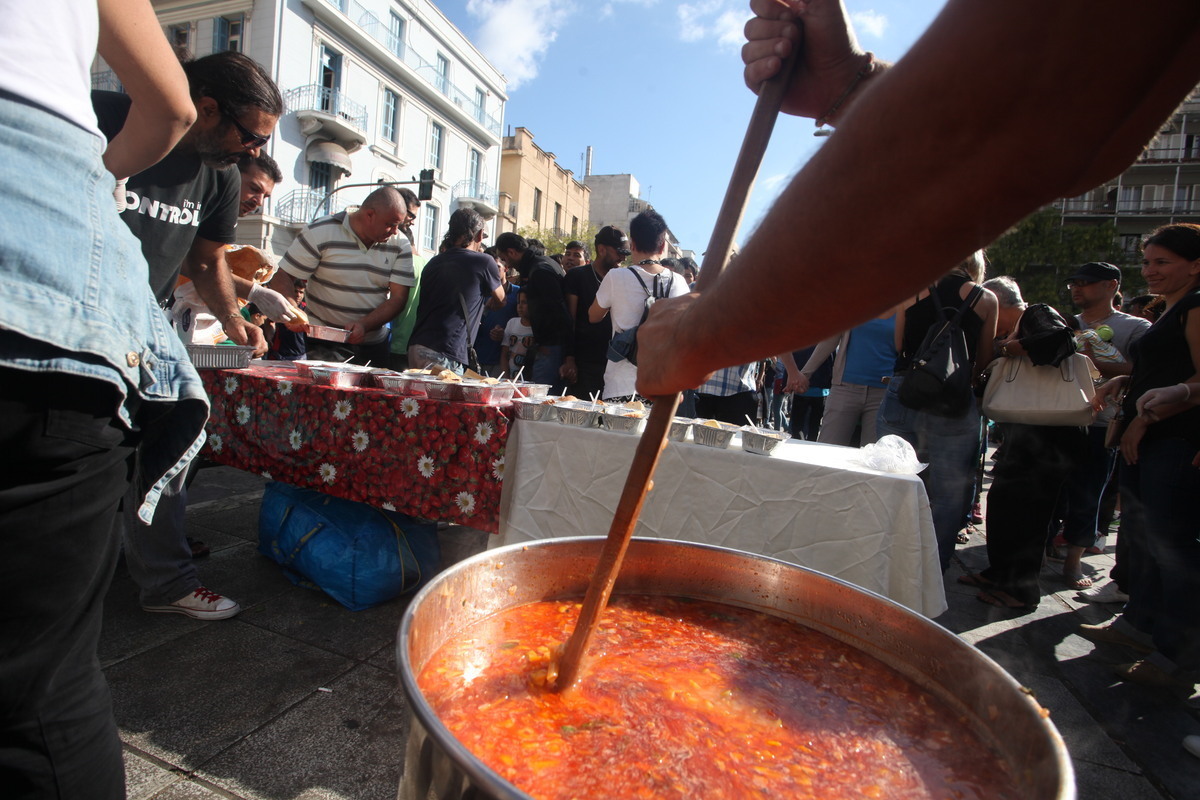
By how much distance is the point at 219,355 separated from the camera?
2.97 meters

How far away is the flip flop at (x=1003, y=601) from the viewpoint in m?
3.63

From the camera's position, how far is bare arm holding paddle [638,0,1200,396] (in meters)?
0.49

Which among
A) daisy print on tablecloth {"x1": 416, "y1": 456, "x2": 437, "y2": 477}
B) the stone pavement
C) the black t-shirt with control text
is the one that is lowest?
the stone pavement

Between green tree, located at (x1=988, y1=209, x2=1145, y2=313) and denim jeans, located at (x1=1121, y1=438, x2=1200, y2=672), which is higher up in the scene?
green tree, located at (x1=988, y1=209, x2=1145, y2=313)

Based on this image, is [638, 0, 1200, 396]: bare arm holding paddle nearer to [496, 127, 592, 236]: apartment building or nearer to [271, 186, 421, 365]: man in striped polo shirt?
[271, 186, 421, 365]: man in striped polo shirt

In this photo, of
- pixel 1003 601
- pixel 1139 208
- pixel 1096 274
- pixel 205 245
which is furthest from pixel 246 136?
pixel 1139 208

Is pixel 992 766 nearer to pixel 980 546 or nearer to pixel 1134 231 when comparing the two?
pixel 980 546

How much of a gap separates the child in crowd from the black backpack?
3.50m

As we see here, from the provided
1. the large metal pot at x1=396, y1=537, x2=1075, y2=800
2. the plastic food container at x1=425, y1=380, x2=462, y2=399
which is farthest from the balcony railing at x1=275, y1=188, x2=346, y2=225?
the large metal pot at x1=396, y1=537, x2=1075, y2=800

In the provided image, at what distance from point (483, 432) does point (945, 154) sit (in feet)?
7.89

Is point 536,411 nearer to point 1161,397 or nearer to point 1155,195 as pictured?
point 1161,397

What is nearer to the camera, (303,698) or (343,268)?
(303,698)

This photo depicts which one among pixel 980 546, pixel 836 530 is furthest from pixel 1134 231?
pixel 836 530

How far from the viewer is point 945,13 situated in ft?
1.79
